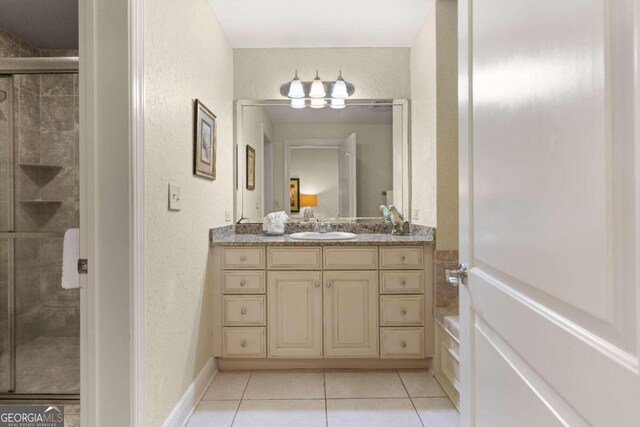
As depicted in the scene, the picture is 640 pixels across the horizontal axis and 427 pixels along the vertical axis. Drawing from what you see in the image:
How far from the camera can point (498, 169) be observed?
0.80m

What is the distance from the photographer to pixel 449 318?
1.92 metres

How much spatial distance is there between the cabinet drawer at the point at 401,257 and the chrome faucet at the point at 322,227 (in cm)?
63

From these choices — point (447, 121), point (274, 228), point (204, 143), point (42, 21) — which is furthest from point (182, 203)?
point (42, 21)

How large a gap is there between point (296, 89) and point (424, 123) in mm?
1033

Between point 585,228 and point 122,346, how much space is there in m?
1.36

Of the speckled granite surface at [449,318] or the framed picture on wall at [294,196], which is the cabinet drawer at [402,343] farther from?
the framed picture on wall at [294,196]

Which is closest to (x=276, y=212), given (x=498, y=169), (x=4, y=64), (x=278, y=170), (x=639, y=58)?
(x=278, y=170)

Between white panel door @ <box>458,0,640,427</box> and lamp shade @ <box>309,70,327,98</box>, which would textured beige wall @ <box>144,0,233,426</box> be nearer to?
lamp shade @ <box>309,70,327,98</box>

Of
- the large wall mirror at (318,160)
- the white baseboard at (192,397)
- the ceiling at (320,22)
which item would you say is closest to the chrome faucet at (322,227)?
the large wall mirror at (318,160)

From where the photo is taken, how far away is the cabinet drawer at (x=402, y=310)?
219cm

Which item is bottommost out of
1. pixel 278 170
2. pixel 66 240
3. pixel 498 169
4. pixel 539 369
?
pixel 539 369

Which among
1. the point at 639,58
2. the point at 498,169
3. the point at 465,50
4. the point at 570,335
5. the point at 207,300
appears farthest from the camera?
the point at 207,300

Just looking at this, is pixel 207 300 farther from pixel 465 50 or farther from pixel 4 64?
pixel 465 50

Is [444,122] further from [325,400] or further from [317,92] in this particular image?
[325,400]
